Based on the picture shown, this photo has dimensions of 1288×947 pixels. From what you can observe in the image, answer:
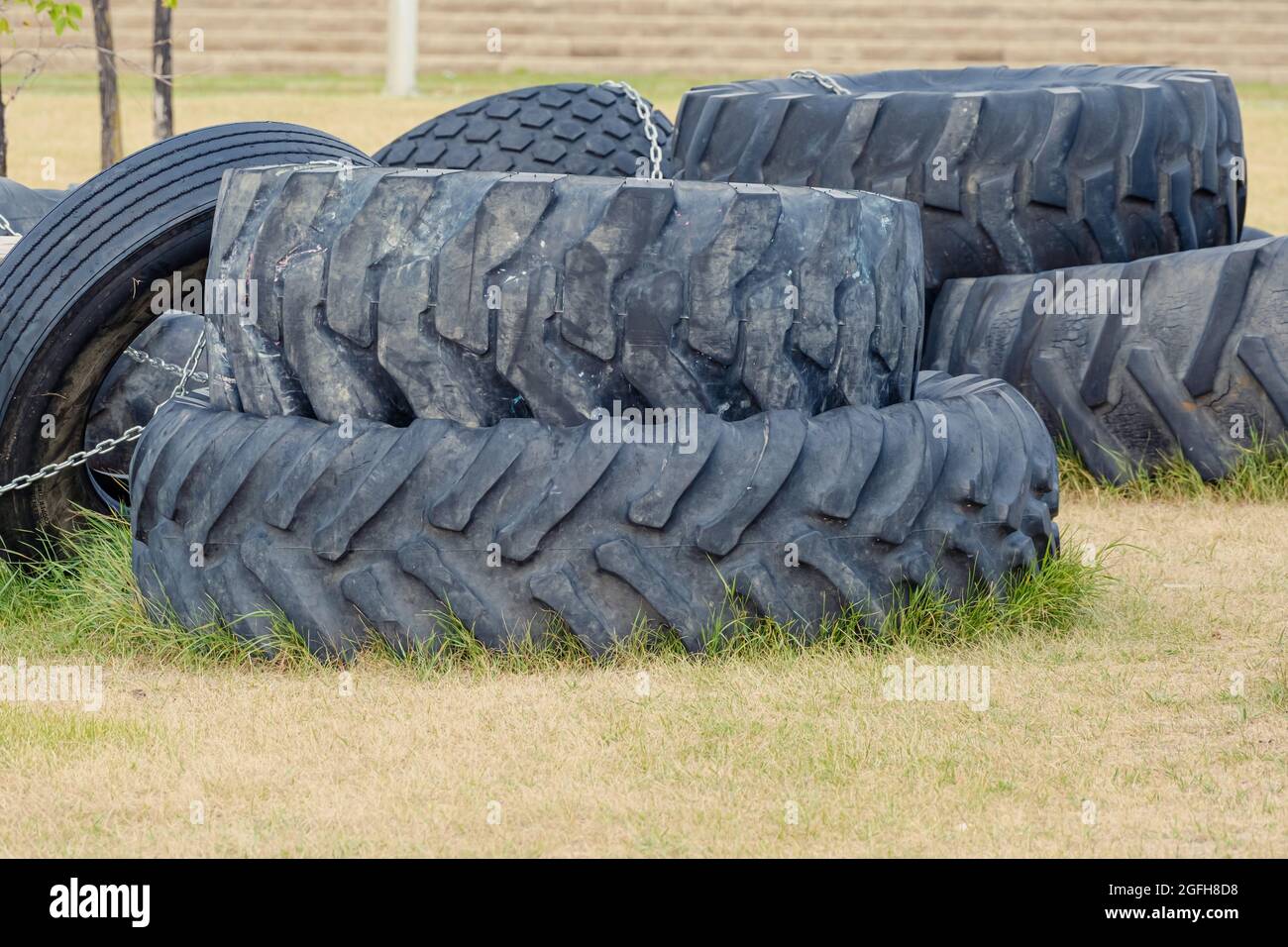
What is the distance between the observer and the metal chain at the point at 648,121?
19.2ft

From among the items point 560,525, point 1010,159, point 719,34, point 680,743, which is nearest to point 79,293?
point 560,525

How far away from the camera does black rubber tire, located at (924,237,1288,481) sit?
4.30m

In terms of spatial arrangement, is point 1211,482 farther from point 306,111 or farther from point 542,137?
point 306,111

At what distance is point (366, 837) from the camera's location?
2168 mm

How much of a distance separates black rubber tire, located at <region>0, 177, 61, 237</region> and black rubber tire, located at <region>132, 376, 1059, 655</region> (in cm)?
232

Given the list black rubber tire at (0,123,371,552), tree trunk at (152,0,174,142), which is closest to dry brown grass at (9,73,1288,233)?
tree trunk at (152,0,174,142)

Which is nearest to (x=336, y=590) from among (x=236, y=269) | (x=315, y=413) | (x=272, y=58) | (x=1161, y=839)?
(x=315, y=413)

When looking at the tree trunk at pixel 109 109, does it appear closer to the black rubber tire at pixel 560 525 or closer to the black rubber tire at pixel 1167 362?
the black rubber tire at pixel 1167 362

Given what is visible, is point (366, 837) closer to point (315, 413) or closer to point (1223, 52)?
point (315, 413)

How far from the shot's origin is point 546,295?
2.92 metres

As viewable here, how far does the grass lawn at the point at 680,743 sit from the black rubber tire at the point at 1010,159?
5.31 ft

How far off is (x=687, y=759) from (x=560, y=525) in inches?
23.0

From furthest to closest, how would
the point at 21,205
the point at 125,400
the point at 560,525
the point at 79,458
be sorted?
the point at 21,205
the point at 125,400
the point at 79,458
the point at 560,525

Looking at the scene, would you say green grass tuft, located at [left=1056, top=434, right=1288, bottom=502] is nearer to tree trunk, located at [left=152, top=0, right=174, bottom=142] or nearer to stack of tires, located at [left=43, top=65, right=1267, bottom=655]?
stack of tires, located at [left=43, top=65, right=1267, bottom=655]
